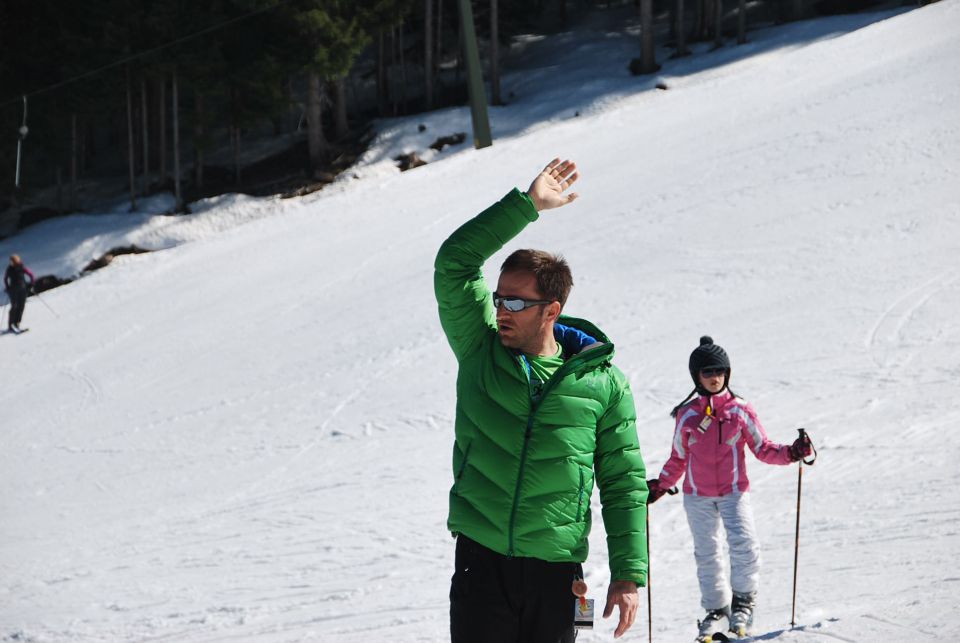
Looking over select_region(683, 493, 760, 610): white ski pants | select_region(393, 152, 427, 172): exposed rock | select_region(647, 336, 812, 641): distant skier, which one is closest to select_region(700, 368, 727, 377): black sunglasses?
select_region(647, 336, 812, 641): distant skier

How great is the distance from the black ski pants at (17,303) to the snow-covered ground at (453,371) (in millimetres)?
389

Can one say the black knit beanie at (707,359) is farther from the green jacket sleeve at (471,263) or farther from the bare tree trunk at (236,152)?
the bare tree trunk at (236,152)

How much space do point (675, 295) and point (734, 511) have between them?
24.0 ft

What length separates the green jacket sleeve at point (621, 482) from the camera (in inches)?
113

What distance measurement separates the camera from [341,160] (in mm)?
31344

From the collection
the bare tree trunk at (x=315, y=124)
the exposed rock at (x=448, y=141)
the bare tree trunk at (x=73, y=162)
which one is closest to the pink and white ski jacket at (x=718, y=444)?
the exposed rock at (x=448, y=141)

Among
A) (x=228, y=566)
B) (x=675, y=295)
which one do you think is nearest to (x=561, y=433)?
(x=228, y=566)

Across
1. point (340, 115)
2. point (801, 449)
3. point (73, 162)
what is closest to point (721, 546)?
point (801, 449)

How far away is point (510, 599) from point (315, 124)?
29401 mm

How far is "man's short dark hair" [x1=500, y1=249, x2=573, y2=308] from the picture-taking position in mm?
2814

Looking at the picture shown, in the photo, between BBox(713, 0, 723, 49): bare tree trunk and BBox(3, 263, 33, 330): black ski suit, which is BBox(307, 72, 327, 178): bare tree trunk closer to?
BBox(713, 0, 723, 49): bare tree trunk

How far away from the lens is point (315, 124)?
31.0 metres

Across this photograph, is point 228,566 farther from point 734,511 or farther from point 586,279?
point 586,279

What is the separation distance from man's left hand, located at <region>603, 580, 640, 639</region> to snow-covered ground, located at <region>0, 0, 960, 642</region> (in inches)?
73.7
